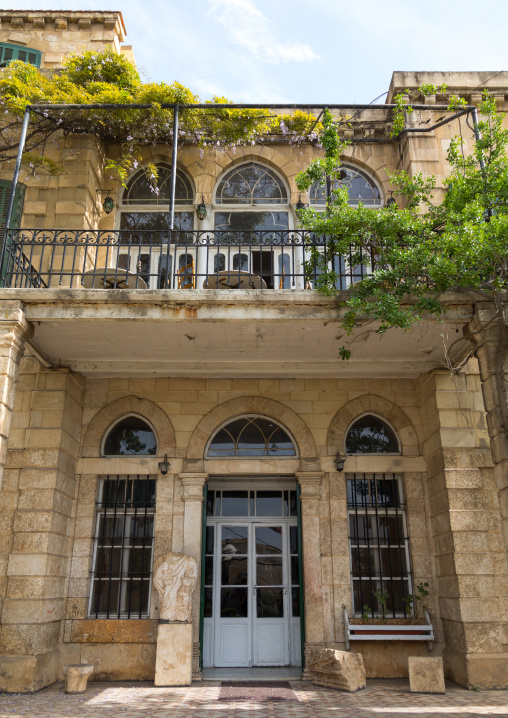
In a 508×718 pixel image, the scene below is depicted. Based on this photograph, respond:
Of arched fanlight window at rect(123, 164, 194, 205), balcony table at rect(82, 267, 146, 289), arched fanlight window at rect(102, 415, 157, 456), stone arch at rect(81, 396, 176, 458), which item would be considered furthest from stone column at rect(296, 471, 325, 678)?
arched fanlight window at rect(123, 164, 194, 205)

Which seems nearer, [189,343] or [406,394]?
[189,343]

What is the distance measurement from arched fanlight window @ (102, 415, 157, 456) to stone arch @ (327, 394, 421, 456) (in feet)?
8.88

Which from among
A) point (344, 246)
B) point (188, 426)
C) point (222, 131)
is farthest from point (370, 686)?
point (222, 131)

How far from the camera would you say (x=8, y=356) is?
20.8ft

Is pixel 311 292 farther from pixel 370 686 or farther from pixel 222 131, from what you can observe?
pixel 370 686

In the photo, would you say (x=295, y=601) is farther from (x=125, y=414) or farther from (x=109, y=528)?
(x=125, y=414)

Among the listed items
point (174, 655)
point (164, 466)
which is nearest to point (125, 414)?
point (164, 466)

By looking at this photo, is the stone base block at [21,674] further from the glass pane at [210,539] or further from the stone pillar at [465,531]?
the stone pillar at [465,531]

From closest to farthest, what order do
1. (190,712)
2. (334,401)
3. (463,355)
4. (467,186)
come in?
(190,712), (467,186), (463,355), (334,401)

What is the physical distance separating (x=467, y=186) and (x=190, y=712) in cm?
642

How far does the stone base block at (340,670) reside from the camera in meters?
6.64

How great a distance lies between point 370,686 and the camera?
697cm

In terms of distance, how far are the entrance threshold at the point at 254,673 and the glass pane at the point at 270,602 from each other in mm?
684

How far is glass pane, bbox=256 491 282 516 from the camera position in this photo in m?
8.63
